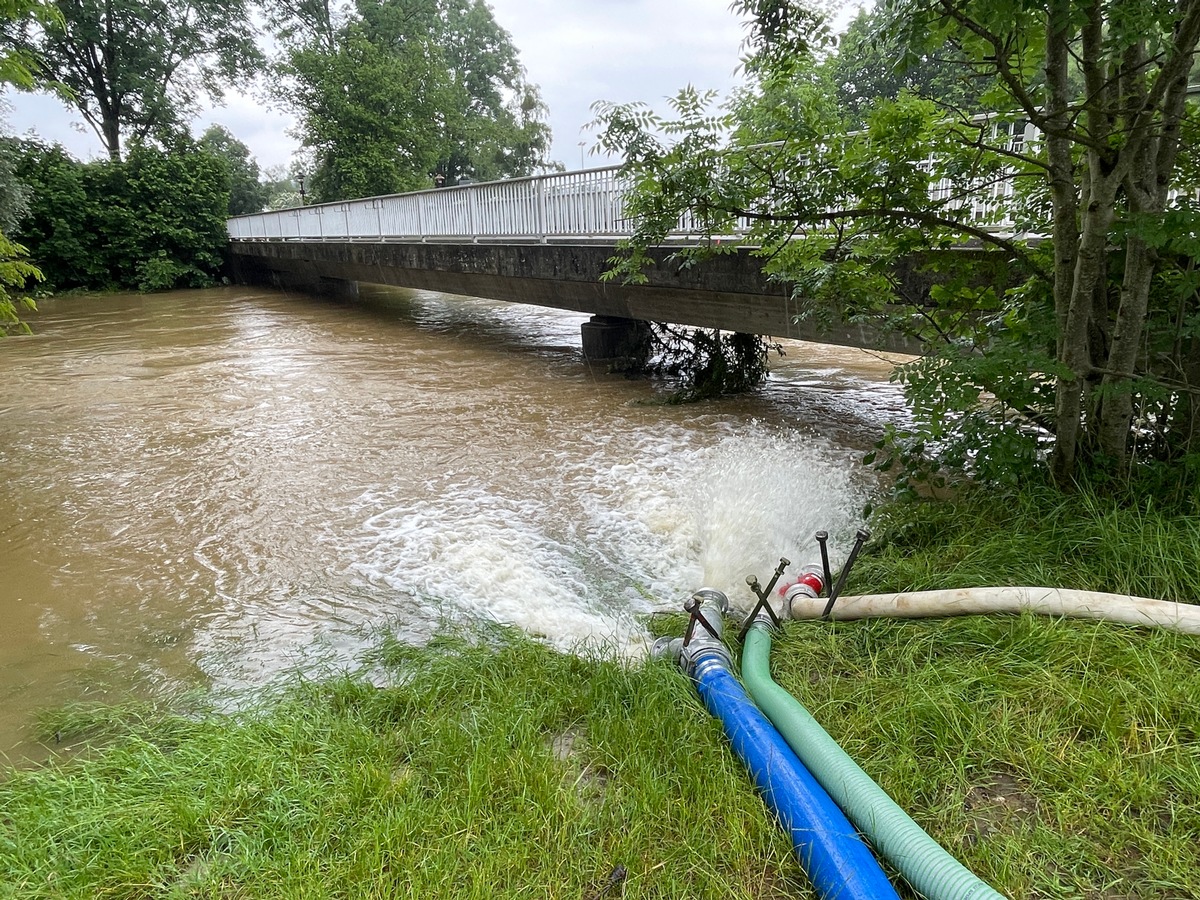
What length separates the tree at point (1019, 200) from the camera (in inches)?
121

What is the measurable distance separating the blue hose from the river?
107cm

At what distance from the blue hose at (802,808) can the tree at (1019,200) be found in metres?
1.96

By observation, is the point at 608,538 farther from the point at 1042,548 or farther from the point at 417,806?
the point at 417,806

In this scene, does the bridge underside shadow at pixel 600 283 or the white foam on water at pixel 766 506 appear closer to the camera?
the white foam on water at pixel 766 506

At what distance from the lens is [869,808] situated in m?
2.08

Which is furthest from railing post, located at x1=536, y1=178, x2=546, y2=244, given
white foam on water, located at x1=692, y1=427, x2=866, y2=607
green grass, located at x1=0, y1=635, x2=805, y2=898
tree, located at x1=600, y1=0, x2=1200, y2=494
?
green grass, located at x1=0, y1=635, x2=805, y2=898

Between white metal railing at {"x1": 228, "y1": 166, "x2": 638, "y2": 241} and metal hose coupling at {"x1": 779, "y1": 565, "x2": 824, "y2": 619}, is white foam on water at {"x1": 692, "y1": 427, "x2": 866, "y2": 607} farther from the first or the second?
white metal railing at {"x1": 228, "y1": 166, "x2": 638, "y2": 241}

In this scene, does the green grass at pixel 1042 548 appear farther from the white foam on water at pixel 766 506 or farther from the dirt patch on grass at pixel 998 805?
the dirt patch on grass at pixel 998 805

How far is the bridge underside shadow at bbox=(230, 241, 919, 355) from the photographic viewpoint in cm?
809

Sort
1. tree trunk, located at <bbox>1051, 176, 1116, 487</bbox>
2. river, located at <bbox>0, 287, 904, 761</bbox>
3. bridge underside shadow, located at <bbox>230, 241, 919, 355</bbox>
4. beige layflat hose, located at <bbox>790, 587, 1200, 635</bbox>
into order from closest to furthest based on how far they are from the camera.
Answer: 1. beige layflat hose, located at <bbox>790, 587, 1200, 635</bbox>
2. tree trunk, located at <bbox>1051, 176, 1116, 487</bbox>
3. river, located at <bbox>0, 287, 904, 761</bbox>
4. bridge underside shadow, located at <bbox>230, 241, 919, 355</bbox>

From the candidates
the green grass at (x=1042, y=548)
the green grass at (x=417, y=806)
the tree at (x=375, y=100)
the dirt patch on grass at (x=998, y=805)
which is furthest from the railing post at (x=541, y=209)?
the tree at (x=375, y=100)

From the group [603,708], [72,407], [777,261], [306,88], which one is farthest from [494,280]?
[306,88]

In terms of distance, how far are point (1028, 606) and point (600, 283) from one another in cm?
856

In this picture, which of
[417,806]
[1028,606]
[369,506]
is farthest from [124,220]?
[1028,606]
